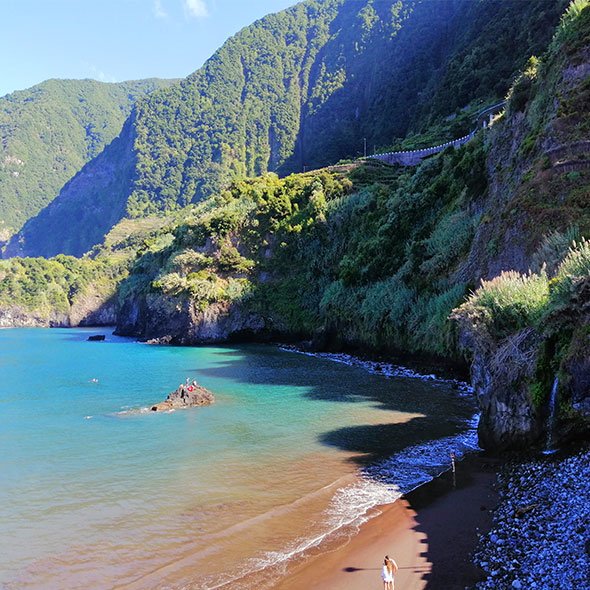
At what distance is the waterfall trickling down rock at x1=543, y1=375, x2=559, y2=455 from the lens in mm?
14578

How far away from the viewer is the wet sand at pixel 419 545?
34.4 feet

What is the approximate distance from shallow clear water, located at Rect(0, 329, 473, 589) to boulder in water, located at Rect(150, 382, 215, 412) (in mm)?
1162

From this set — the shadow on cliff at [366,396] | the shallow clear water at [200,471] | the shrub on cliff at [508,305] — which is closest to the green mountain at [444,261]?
the shrub on cliff at [508,305]

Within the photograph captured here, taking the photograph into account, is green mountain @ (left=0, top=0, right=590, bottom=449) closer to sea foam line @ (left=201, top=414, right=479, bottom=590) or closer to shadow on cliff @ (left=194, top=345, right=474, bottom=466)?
sea foam line @ (left=201, top=414, right=479, bottom=590)

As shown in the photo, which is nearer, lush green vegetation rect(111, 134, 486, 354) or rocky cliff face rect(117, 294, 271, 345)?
lush green vegetation rect(111, 134, 486, 354)

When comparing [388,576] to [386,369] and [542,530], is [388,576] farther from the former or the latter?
[386,369]

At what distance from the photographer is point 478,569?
1039cm

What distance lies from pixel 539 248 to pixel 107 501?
65.5 feet

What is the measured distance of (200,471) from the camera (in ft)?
57.1

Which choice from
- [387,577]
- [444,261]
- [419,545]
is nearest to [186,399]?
[419,545]

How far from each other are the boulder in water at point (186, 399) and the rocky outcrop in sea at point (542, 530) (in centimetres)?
1717

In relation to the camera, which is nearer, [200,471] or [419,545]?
[419,545]

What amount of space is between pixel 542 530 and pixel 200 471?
34.4 ft

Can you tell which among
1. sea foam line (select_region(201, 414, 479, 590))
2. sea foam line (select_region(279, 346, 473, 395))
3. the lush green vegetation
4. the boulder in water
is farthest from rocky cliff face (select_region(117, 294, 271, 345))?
sea foam line (select_region(201, 414, 479, 590))
